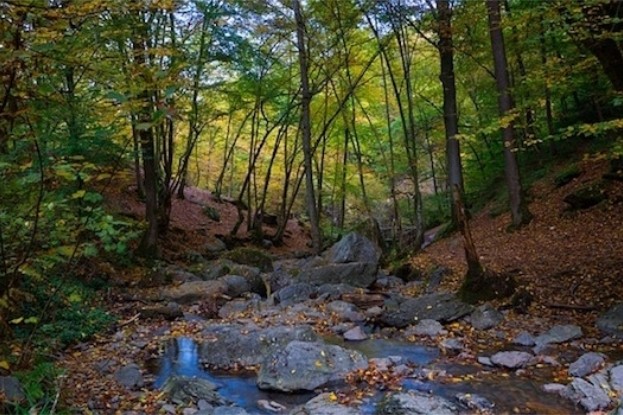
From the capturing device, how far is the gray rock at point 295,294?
9.66 meters

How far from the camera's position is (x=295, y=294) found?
993 centimetres

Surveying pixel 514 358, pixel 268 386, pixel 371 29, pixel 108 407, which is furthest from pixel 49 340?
pixel 371 29

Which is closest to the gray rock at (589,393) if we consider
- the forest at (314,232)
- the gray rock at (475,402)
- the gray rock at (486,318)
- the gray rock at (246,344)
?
the forest at (314,232)

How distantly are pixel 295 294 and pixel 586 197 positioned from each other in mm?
6468

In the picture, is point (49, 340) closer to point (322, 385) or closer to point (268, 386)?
point (268, 386)

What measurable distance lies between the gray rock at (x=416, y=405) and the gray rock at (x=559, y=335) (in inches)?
86.1

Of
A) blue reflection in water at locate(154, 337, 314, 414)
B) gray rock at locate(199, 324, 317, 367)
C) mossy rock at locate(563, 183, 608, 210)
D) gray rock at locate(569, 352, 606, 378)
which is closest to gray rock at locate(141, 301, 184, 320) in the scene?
blue reflection in water at locate(154, 337, 314, 414)

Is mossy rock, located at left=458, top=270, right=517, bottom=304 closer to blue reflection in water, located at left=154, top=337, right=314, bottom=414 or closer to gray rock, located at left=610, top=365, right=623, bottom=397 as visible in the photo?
gray rock, located at left=610, top=365, right=623, bottom=397

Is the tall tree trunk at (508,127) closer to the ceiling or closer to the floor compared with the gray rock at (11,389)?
closer to the ceiling

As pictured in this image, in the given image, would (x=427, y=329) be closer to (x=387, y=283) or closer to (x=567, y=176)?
(x=387, y=283)

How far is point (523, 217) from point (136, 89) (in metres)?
10.2

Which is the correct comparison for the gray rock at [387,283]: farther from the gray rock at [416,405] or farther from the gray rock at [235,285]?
the gray rock at [416,405]

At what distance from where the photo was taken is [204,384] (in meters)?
5.28

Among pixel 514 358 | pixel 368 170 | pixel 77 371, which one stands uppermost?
pixel 368 170
